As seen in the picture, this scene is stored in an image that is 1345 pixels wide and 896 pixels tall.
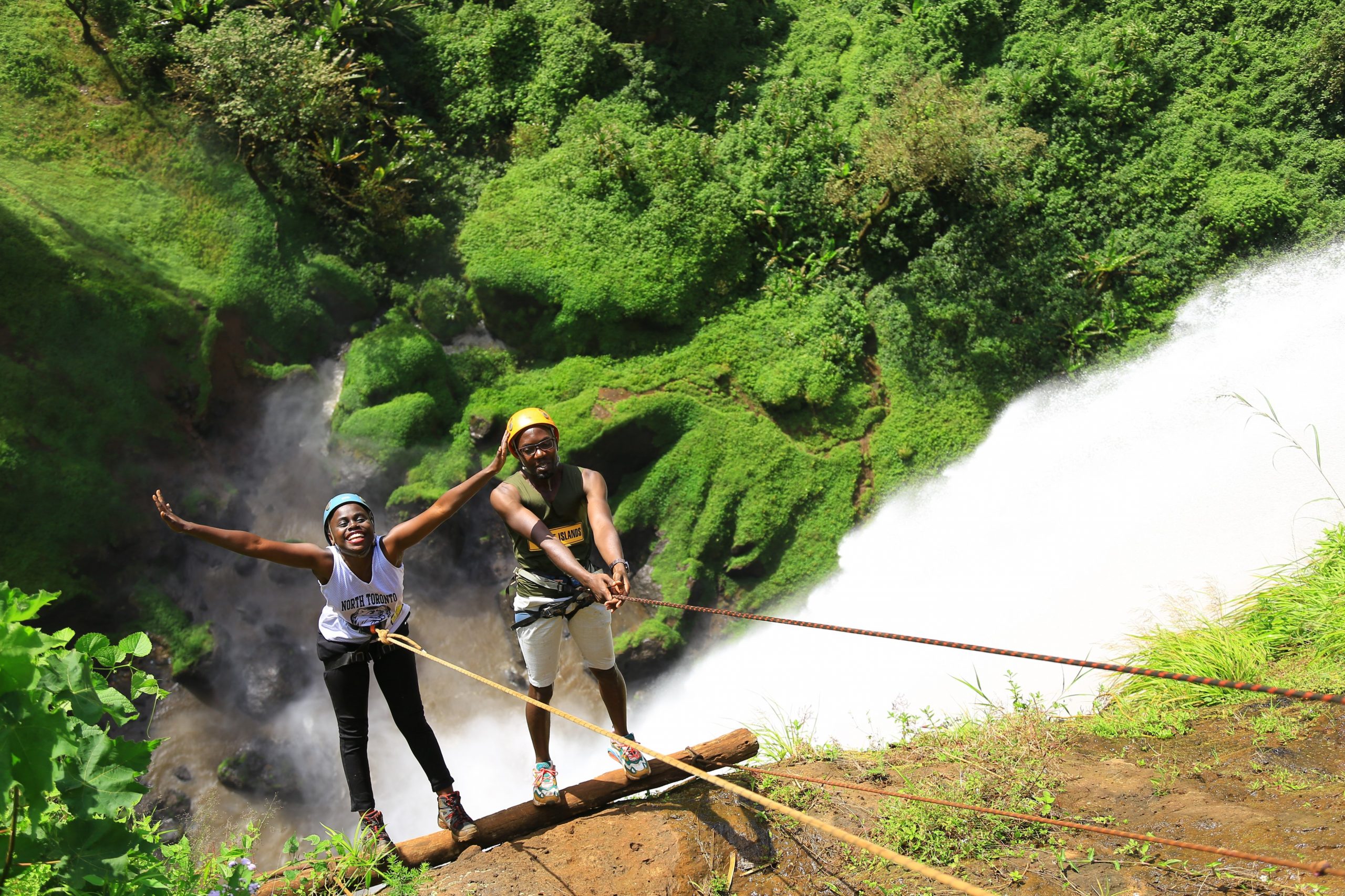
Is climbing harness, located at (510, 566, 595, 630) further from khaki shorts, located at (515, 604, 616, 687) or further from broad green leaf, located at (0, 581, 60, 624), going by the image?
broad green leaf, located at (0, 581, 60, 624)

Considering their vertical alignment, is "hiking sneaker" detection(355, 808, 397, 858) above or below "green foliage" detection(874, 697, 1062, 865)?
below

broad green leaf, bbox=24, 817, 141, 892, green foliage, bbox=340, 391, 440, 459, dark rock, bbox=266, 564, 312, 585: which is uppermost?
green foliage, bbox=340, 391, 440, 459

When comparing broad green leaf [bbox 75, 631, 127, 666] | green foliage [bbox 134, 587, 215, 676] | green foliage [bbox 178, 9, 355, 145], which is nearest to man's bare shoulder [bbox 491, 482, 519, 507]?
broad green leaf [bbox 75, 631, 127, 666]

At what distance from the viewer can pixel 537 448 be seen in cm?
430

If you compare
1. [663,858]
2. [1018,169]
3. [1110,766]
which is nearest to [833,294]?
[1018,169]

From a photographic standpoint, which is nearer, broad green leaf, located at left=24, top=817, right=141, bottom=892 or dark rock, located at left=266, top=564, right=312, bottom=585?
broad green leaf, located at left=24, top=817, right=141, bottom=892

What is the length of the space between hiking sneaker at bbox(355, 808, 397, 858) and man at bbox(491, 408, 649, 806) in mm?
752

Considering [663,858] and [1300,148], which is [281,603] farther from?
[1300,148]

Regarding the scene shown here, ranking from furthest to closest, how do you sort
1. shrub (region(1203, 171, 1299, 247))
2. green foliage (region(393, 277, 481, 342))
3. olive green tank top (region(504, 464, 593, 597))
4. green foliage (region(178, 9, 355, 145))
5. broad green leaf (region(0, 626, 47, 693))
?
green foliage (region(393, 277, 481, 342)) → green foliage (region(178, 9, 355, 145)) → shrub (region(1203, 171, 1299, 247)) → olive green tank top (region(504, 464, 593, 597)) → broad green leaf (region(0, 626, 47, 693))

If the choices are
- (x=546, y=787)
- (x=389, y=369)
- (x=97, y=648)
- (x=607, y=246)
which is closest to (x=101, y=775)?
(x=97, y=648)

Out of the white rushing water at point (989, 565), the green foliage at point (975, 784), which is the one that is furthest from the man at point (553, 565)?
the white rushing water at point (989, 565)

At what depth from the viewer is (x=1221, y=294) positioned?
11.2 metres

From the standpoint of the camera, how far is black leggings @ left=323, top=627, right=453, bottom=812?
438 centimetres

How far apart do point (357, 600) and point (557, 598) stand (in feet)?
3.19
